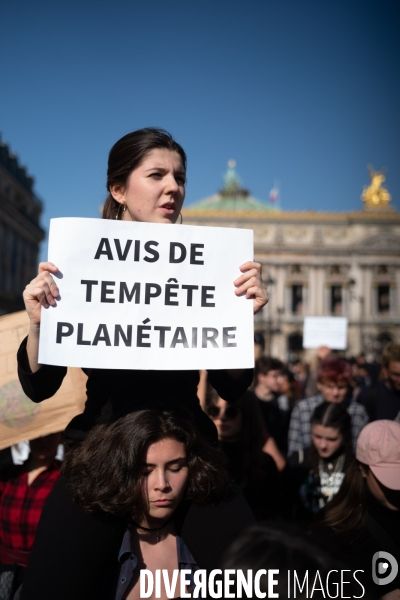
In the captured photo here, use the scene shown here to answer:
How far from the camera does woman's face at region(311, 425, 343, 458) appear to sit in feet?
11.5

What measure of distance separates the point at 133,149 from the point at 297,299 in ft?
158

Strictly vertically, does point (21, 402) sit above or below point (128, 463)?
above

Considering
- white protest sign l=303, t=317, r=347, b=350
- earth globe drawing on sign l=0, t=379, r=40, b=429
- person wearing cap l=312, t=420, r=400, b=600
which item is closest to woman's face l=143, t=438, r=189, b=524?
person wearing cap l=312, t=420, r=400, b=600

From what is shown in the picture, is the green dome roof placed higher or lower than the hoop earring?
higher

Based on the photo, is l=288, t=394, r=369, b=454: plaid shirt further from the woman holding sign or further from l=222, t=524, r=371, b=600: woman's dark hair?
l=222, t=524, r=371, b=600: woman's dark hair

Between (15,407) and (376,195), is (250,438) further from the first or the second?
(376,195)

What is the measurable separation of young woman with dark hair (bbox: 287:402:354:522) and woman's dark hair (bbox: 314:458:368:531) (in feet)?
2.86

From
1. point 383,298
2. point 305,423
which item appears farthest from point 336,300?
point 305,423

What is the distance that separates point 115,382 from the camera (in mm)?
1776

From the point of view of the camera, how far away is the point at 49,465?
9.60 ft

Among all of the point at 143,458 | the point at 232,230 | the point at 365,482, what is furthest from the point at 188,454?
the point at 365,482

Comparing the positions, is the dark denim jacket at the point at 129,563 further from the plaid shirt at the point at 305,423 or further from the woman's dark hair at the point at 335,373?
the woman's dark hair at the point at 335,373

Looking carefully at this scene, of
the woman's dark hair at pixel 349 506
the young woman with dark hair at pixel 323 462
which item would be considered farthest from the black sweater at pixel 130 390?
the young woman with dark hair at pixel 323 462

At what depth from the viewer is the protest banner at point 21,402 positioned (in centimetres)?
236
